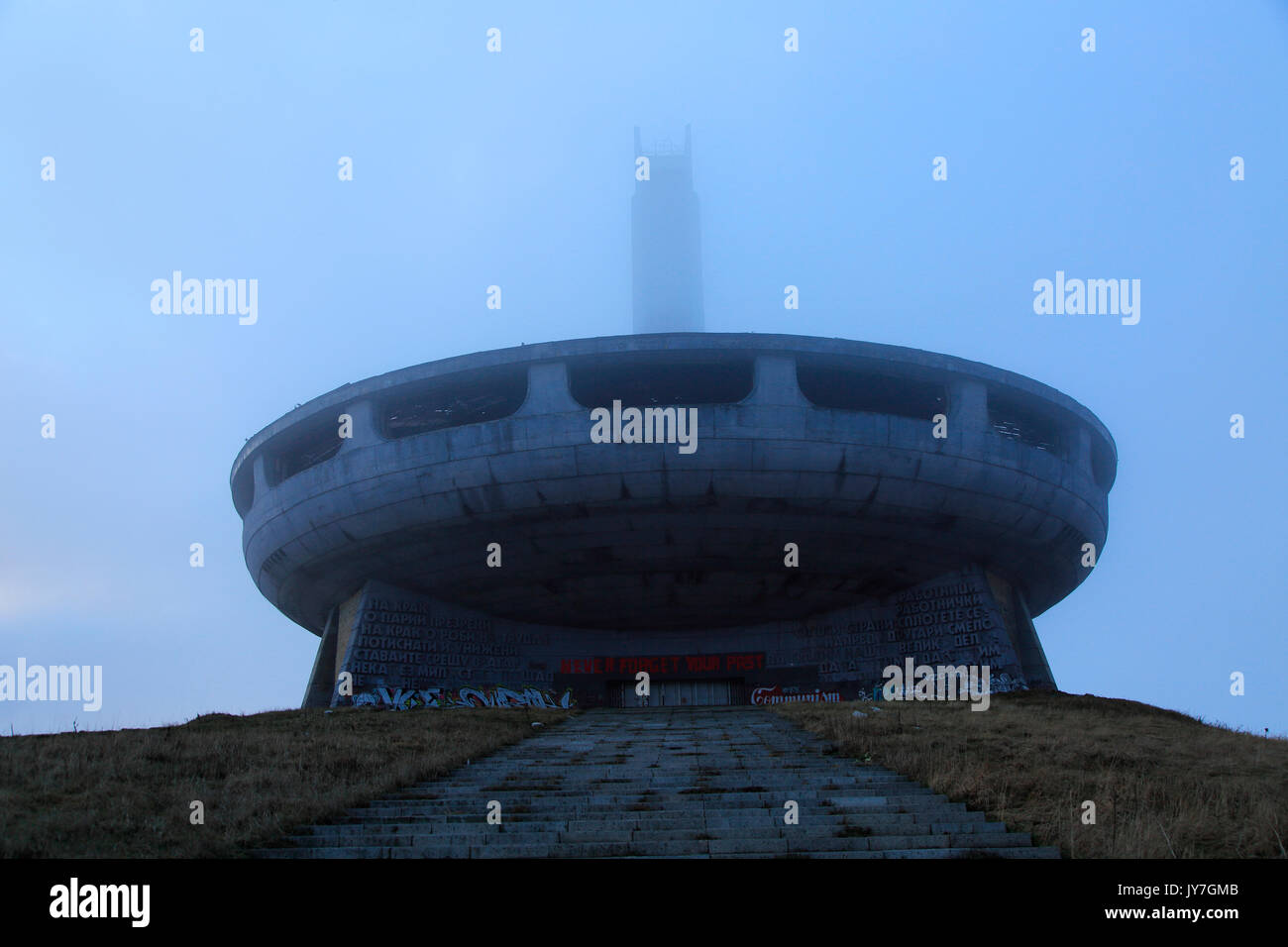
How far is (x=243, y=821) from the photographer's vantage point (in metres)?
10.5

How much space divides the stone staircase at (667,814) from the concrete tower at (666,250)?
78.3 metres

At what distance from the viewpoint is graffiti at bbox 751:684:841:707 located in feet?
109

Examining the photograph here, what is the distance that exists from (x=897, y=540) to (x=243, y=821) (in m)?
22.2

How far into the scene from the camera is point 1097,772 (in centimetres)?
1327

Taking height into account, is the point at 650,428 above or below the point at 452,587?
above

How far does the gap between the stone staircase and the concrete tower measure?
78318 millimetres

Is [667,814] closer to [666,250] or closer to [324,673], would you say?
[324,673]

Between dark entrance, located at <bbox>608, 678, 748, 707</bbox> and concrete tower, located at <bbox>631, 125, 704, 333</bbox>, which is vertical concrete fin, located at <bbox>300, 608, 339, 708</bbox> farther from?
concrete tower, located at <bbox>631, 125, 704, 333</bbox>

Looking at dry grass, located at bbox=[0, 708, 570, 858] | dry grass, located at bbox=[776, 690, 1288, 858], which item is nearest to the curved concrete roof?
dry grass, located at bbox=[776, 690, 1288, 858]

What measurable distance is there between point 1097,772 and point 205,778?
461 inches

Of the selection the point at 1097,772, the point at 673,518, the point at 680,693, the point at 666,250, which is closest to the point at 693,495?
the point at 673,518

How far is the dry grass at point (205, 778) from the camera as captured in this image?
9.66 m
